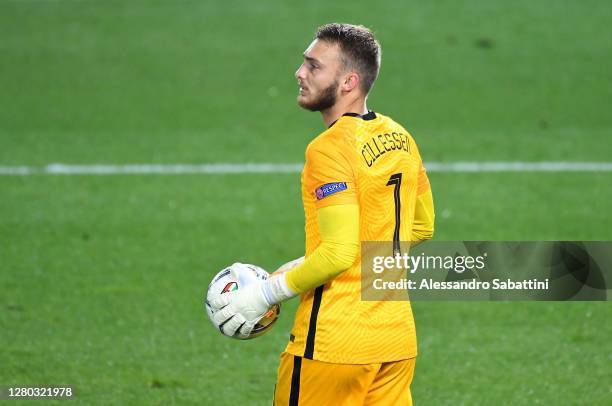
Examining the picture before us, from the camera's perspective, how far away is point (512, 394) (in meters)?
7.46

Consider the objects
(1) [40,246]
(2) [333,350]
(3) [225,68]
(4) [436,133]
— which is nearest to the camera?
(2) [333,350]

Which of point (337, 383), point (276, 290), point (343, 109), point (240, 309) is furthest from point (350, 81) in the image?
point (337, 383)

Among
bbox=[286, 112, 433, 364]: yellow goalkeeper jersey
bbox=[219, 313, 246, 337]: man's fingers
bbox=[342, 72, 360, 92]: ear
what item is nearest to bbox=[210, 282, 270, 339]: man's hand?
bbox=[219, 313, 246, 337]: man's fingers

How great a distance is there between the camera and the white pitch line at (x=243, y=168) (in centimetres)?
1218

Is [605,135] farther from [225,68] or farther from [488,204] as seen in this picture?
[225,68]

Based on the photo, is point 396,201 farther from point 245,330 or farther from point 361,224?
point 245,330

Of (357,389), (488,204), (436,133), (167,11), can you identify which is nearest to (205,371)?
(357,389)

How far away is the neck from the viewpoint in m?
5.03

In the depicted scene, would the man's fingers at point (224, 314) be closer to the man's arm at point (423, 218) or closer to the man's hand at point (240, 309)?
the man's hand at point (240, 309)

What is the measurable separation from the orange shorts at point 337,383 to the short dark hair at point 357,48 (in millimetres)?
1256

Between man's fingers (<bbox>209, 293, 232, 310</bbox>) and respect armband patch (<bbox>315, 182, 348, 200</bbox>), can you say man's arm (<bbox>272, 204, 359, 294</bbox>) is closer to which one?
respect armband patch (<bbox>315, 182, 348, 200</bbox>)

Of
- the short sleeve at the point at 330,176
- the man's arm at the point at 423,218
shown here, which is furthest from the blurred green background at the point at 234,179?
the short sleeve at the point at 330,176

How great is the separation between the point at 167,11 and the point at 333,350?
1277cm

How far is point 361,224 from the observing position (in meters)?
4.92
